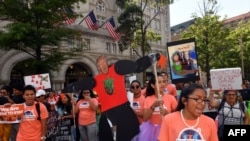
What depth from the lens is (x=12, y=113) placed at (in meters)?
7.04

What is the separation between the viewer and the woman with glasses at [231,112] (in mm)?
6107

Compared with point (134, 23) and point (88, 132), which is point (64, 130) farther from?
point (134, 23)

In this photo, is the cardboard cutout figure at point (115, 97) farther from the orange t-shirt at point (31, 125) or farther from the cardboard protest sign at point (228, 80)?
the cardboard protest sign at point (228, 80)

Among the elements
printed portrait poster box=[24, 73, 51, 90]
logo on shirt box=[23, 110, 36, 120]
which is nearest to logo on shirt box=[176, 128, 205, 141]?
logo on shirt box=[23, 110, 36, 120]

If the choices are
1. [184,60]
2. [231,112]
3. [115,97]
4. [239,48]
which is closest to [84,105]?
[115,97]

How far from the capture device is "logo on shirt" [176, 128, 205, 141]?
3.31 metres

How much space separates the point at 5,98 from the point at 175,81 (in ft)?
14.9

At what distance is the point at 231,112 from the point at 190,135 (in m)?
3.08

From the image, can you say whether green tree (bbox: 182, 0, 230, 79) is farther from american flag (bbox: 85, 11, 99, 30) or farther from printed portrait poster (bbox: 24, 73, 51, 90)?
printed portrait poster (bbox: 24, 73, 51, 90)

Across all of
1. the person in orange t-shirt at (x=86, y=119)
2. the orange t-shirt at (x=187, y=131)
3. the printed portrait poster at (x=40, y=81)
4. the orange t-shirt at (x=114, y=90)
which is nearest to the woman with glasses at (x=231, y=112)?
the orange t-shirt at (x=114, y=90)

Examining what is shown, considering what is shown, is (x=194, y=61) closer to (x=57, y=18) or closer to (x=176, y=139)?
(x=176, y=139)

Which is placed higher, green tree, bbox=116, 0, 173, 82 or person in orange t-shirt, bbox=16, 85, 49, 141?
green tree, bbox=116, 0, 173, 82

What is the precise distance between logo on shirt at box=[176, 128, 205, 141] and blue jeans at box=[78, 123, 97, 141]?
218 inches

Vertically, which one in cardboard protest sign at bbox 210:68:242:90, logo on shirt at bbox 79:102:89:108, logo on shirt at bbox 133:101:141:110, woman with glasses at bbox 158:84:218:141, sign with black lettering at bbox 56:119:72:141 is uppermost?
cardboard protest sign at bbox 210:68:242:90
